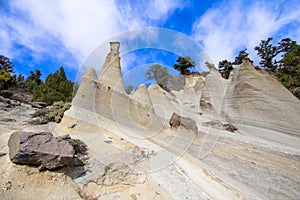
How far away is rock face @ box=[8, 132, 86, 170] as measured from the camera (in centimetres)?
224

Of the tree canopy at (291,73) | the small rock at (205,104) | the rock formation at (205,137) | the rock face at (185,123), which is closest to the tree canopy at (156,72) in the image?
the rock formation at (205,137)

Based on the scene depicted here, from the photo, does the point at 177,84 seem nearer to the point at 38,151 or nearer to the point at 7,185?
the point at 38,151

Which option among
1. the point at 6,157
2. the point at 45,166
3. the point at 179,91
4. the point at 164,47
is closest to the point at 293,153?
the point at 164,47

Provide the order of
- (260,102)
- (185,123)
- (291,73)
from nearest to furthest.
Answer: (185,123), (260,102), (291,73)

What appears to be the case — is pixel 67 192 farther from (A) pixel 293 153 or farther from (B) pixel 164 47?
(A) pixel 293 153

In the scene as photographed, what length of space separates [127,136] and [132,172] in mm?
1923

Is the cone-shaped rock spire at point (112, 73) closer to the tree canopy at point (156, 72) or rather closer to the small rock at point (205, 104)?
the tree canopy at point (156, 72)

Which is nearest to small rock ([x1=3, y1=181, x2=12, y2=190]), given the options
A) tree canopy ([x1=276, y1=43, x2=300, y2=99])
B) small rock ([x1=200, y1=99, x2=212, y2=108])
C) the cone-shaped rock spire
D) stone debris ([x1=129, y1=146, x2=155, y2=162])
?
stone debris ([x1=129, y1=146, x2=155, y2=162])

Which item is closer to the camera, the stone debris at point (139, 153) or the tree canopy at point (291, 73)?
the stone debris at point (139, 153)

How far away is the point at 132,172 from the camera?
2.93 meters

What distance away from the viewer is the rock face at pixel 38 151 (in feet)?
7.36

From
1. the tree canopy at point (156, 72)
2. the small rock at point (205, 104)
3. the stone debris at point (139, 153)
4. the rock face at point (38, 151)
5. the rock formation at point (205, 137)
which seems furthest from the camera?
the small rock at point (205, 104)

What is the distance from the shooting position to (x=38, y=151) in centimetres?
230

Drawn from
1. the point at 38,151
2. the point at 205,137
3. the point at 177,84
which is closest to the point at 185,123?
the point at 205,137
